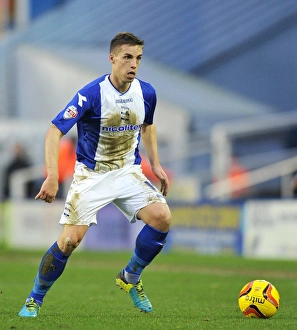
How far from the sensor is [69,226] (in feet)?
25.9

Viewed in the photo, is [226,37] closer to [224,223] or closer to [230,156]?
[230,156]

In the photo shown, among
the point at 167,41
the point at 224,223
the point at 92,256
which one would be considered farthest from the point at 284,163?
the point at 167,41

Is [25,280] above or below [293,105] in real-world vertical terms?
below

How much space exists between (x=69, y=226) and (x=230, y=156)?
15.1 m

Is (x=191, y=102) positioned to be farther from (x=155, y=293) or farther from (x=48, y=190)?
(x=48, y=190)

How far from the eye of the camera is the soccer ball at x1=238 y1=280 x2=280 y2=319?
805 cm

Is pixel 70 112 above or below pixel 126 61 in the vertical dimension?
below

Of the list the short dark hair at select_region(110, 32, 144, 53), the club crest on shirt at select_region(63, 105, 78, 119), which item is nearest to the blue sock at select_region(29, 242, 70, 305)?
the club crest on shirt at select_region(63, 105, 78, 119)

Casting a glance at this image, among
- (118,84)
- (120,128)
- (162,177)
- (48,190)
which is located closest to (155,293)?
(162,177)

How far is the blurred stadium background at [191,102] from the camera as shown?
19.2 metres

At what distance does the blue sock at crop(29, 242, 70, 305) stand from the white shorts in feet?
0.95

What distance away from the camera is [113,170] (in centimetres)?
824

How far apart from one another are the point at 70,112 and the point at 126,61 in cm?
69

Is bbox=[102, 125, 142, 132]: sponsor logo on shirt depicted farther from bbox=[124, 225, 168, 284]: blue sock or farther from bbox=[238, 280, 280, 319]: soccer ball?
bbox=[238, 280, 280, 319]: soccer ball
